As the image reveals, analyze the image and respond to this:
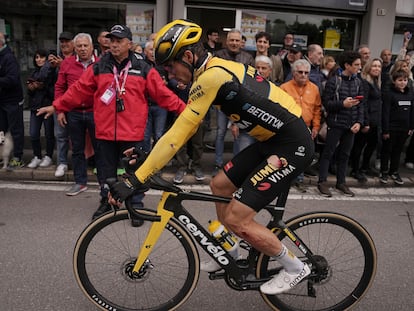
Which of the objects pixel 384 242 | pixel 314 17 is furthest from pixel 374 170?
pixel 314 17

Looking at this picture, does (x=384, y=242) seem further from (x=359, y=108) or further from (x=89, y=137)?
(x=89, y=137)

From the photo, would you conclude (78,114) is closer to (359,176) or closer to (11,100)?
(11,100)

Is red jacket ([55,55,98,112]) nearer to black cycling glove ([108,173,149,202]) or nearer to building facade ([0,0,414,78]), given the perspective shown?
black cycling glove ([108,173,149,202])

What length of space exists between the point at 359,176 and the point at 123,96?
12.9 feet

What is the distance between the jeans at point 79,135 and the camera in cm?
573

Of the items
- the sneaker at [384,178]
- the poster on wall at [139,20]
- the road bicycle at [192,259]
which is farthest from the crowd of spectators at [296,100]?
the poster on wall at [139,20]

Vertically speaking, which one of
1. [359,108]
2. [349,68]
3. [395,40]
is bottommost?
[359,108]

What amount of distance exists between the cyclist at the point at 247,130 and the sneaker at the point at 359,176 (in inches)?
164

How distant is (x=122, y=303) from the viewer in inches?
129

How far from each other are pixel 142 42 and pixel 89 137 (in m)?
4.03

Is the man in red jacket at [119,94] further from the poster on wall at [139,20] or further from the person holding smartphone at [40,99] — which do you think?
the poster on wall at [139,20]

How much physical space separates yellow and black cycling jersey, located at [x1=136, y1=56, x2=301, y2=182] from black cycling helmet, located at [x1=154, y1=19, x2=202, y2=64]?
166 mm

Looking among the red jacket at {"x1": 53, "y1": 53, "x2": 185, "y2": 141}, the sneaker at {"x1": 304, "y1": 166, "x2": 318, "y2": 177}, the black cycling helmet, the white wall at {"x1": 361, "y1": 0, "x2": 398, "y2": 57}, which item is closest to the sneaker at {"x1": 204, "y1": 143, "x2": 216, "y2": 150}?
the sneaker at {"x1": 304, "y1": 166, "x2": 318, "y2": 177}

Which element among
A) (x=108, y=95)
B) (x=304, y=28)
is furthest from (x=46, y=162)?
(x=304, y=28)
